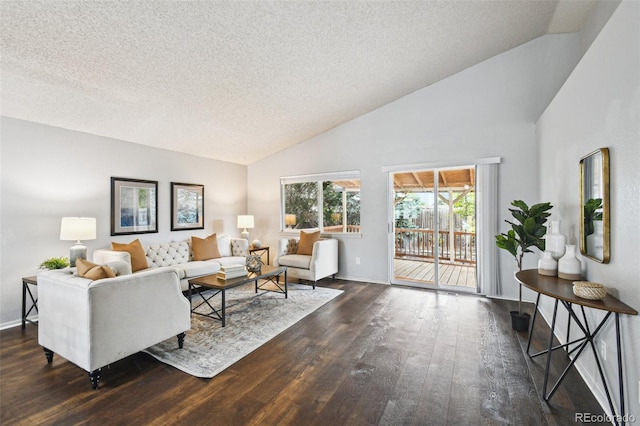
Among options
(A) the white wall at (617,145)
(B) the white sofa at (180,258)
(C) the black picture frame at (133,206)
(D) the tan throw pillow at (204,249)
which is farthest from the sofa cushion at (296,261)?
(A) the white wall at (617,145)

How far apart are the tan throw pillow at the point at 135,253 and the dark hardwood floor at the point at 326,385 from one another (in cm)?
127

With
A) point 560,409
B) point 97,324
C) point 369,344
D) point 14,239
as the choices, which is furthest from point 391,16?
point 14,239

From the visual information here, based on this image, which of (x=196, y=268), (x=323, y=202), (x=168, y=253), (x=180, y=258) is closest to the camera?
(x=196, y=268)

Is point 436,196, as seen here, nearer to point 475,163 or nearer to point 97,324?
point 475,163

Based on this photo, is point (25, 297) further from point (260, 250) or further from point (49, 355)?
point (260, 250)

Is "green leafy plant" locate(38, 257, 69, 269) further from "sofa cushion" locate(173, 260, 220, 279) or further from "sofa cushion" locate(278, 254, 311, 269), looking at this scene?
"sofa cushion" locate(278, 254, 311, 269)

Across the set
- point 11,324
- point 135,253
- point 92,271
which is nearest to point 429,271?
point 135,253

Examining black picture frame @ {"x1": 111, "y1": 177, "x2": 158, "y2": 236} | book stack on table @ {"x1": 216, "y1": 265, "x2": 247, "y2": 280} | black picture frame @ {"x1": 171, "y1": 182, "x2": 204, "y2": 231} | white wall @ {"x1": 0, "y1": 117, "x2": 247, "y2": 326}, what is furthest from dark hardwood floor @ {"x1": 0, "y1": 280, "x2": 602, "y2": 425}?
black picture frame @ {"x1": 171, "y1": 182, "x2": 204, "y2": 231}

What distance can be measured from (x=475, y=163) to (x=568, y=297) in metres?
3.06

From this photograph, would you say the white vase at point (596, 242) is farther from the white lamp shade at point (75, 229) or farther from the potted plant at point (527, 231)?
the white lamp shade at point (75, 229)

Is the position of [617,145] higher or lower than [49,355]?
higher

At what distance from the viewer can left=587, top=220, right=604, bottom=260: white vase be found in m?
2.08

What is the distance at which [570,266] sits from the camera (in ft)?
7.79

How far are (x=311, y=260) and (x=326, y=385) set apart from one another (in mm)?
2869
